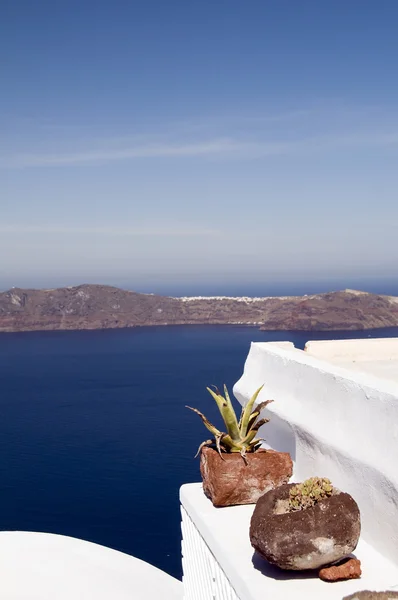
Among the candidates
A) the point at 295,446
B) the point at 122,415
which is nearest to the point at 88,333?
the point at 122,415

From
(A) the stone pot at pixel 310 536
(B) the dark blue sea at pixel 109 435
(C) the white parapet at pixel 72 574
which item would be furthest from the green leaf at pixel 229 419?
(B) the dark blue sea at pixel 109 435

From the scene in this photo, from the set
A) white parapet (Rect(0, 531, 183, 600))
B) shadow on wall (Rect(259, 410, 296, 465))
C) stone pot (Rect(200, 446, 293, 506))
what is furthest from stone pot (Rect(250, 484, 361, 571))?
white parapet (Rect(0, 531, 183, 600))

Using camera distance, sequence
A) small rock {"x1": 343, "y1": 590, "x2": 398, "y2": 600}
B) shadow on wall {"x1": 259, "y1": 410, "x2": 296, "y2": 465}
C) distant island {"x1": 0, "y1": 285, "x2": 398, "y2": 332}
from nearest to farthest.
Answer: small rock {"x1": 343, "y1": 590, "x2": 398, "y2": 600} → shadow on wall {"x1": 259, "y1": 410, "x2": 296, "y2": 465} → distant island {"x1": 0, "y1": 285, "x2": 398, "y2": 332}

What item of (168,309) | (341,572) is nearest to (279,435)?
(341,572)

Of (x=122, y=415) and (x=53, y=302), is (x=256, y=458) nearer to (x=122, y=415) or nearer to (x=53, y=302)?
(x=122, y=415)

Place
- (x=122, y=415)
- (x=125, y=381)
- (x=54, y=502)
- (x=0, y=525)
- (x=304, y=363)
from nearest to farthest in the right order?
(x=304, y=363), (x=0, y=525), (x=54, y=502), (x=122, y=415), (x=125, y=381)

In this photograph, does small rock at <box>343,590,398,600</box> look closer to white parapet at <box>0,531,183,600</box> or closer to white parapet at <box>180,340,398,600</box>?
white parapet at <box>180,340,398,600</box>
